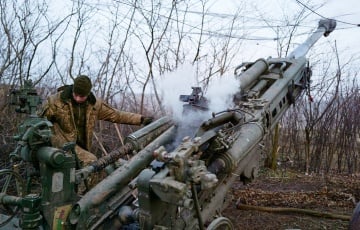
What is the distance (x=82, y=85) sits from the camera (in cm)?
459

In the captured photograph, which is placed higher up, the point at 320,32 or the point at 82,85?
the point at 320,32

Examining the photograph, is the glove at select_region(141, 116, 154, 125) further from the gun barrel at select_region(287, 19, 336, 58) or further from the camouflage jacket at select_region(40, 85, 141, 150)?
the gun barrel at select_region(287, 19, 336, 58)

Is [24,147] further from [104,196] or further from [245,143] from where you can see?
[245,143]

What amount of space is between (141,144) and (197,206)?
100 centimetres

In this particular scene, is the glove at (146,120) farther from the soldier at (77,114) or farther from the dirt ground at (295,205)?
the dirt ground at (295,205)

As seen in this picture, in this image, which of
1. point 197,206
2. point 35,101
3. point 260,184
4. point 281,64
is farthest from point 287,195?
point 35,101

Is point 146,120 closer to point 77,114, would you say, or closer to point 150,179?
point 77,114

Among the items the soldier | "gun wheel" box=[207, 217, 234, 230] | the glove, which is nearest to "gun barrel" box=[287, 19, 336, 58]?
the glove

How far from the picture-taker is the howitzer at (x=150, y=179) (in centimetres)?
285

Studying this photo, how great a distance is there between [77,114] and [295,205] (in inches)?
162

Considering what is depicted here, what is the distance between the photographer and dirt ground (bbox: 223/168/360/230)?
5812 mm

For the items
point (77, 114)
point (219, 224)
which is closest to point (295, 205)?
point (219, 224)

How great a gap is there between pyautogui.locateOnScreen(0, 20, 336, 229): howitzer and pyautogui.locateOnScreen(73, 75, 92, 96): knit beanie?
1048 millimetres

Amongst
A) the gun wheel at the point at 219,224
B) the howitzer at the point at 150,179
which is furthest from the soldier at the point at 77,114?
the gun wheel at the point at 219,224
